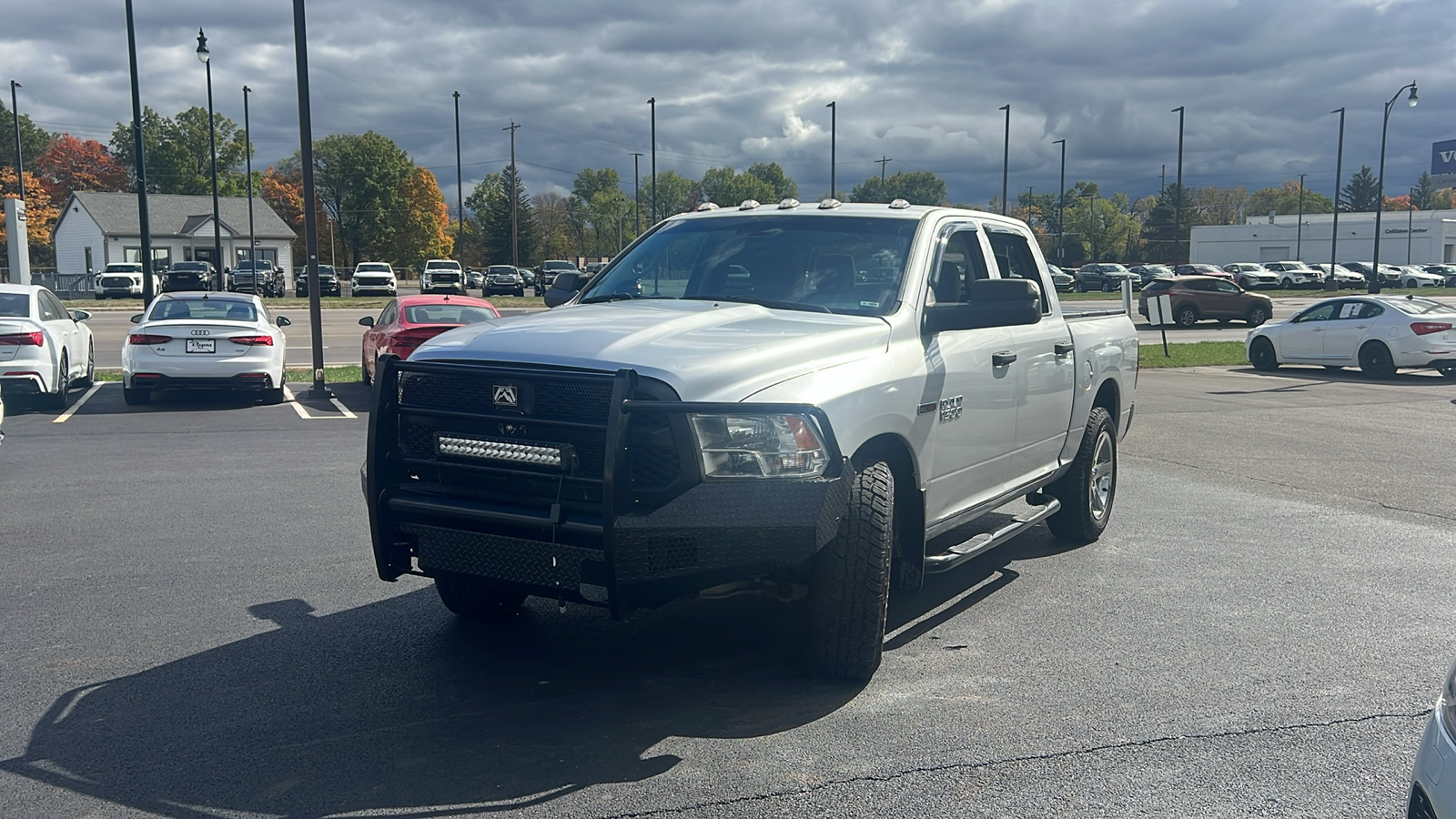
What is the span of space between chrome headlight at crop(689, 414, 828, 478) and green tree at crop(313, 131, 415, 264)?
11234 cm

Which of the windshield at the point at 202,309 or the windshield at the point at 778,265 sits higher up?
the windshield at the point at 778,265

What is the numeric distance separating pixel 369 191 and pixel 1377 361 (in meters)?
102

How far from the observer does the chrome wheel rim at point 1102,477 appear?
790cm

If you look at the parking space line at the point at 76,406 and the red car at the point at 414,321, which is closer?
the parking space line at the point at 76,406

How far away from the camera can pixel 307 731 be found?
14.6ft

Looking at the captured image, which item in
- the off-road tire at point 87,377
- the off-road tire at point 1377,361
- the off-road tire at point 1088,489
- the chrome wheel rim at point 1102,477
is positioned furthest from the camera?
the off-road tire at point 1377,361

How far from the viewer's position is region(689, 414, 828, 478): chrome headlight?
173 inches

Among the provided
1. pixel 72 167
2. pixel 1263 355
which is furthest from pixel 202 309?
pixel 72 167

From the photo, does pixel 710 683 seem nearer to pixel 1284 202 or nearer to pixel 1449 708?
pixel 1449 708

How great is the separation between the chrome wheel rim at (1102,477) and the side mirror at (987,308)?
255 cm

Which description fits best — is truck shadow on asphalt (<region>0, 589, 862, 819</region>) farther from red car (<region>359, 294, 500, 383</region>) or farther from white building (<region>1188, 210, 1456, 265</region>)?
white building (<region>1188, 210, 1456, 265</region>)

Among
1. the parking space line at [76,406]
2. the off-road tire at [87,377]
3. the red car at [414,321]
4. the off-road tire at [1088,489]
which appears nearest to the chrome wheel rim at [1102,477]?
the off-road tire at [1088,489]

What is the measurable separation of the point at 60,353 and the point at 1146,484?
42.0 feet

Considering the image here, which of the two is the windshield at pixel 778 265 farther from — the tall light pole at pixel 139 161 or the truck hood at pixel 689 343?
the tall light pole at pixel 139 161
